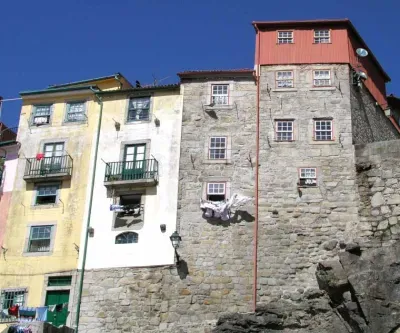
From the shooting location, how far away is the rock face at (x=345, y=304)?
24375 mm

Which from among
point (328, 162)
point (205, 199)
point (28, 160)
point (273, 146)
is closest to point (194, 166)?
point (205, 199)

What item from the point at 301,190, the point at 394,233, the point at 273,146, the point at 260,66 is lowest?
the point at 394,233

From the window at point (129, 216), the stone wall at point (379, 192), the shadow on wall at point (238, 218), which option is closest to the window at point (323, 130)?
the stone wall at point (379, 192)

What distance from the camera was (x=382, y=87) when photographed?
3497 centimetres

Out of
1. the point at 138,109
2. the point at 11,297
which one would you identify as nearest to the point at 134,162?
the point at 138,109

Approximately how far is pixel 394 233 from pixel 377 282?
2.83 meters

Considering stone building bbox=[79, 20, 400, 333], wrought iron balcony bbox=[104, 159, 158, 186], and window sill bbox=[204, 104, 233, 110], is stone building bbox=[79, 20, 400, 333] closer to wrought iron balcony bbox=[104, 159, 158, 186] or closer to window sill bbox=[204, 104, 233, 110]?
window sill bbox=[204, 104, 233, 110]

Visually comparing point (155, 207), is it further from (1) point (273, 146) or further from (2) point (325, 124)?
(2) point (325, 124)

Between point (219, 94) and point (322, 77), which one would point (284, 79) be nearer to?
point (322, 77)

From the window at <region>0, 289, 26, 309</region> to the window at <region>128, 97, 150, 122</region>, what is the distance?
9.06 m

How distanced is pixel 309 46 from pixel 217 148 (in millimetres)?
6594

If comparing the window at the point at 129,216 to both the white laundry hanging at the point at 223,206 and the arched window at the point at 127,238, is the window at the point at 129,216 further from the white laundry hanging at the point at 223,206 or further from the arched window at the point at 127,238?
the white laundry hanging at the point at 223,206

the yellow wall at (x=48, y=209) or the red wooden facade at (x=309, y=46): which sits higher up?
the red wooden facade at (x=309, y=46)

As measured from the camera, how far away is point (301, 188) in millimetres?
28703
